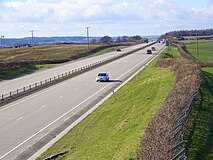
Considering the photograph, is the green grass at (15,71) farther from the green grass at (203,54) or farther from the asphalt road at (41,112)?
the green grass at (203,54)

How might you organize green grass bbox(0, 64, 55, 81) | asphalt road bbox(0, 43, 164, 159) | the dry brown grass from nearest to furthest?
the dry brown grass
asphalt road bbox(0, 43, 164, 159)
green grass bbox(0, 64, 55, 81)

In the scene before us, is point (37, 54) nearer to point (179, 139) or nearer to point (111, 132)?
point (111, 132)

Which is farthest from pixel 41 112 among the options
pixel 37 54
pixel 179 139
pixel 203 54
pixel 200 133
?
pixel 37 54

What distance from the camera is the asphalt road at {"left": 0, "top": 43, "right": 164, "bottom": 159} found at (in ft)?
78.2

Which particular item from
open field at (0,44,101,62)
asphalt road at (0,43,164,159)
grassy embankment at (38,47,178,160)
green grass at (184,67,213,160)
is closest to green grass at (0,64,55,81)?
asphalt road at (0,43,164,159)

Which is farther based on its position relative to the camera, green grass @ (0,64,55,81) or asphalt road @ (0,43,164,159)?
green grass @ (0,64,55,81)

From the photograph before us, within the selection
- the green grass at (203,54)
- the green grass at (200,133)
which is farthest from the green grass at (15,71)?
the green grass at (200,133)

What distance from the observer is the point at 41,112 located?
111ft

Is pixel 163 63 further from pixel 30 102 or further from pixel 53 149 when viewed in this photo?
pixel 53 149

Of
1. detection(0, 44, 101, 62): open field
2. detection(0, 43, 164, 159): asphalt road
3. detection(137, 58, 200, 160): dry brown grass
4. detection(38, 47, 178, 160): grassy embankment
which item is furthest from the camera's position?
detection(0, 44, 101, 62): open field

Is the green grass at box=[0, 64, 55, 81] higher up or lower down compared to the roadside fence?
lower down

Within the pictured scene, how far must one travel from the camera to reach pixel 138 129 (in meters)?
20.4

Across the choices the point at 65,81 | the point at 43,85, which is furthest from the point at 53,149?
the point at 65,81

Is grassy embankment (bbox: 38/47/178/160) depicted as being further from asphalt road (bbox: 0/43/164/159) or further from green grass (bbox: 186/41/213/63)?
green grass (bbox: 186/41/213/63)
